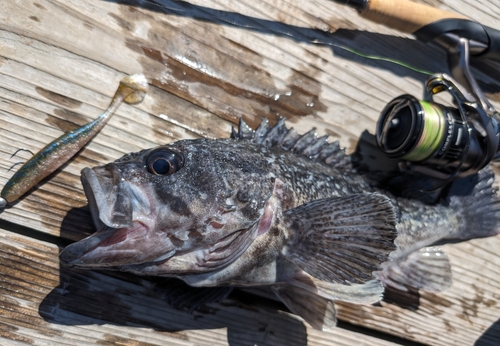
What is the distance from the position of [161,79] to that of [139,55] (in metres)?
0.15

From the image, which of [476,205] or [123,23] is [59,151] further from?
[476,205]

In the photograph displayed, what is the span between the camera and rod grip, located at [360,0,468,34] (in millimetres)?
2553

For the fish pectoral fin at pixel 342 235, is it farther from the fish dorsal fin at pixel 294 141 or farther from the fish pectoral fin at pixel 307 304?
the fish dorsal fin at pixel 294 141

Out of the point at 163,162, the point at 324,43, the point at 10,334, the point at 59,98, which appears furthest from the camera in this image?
the point at 324,43

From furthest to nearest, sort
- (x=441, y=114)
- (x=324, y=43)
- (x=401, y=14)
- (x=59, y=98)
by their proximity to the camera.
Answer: (x=324, y=43), (x=401, y=14), (x=441, y=114), (x=59, y=98)

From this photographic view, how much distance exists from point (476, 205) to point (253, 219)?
1499 millimetres

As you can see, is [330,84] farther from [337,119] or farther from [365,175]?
[365,175]

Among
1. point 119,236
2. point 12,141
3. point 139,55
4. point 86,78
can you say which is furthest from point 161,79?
point 119,236

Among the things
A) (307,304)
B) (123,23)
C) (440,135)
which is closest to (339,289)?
(307,304)

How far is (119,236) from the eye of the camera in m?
1.65

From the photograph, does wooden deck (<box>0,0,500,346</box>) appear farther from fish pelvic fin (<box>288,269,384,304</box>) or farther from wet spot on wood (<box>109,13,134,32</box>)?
fish pelvic fin (<box>288,269,384,304</box>)

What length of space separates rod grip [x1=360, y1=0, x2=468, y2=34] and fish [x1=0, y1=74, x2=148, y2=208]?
133cm

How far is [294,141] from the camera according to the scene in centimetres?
231

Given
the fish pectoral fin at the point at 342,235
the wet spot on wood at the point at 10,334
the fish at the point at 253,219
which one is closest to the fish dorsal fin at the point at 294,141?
the fish at the point at 253,219
